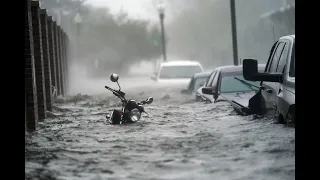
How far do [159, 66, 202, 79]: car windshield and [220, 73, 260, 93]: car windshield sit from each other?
24.3ft

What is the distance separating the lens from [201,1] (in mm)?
39375

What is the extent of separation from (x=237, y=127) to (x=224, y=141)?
1.10 m

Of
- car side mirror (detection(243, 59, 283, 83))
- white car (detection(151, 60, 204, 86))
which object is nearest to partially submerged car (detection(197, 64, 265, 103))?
car side mirror (detection(243, 59, 283, 83))

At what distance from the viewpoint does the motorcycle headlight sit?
8719mm

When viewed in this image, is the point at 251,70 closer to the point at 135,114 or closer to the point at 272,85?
the point at 272,85

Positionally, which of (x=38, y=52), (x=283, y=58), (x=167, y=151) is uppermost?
(x=38, y=52)

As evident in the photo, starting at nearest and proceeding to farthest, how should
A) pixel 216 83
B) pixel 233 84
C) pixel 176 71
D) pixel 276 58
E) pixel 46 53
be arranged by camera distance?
1. pixel 276 58
2. pixel 233 84
3. pixel 216 83
4. pixel 46 53
5. pixel 176 71

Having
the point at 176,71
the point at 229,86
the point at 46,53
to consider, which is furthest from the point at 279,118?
the point at 176,71

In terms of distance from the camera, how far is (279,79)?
21.2 ft

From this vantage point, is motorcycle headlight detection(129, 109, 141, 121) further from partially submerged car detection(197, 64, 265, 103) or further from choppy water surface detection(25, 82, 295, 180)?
partially submerged car detection(197, 64, 265, 103)

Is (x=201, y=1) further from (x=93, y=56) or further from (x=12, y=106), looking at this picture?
(x=12, y=106)

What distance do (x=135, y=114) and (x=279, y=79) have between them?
291cm

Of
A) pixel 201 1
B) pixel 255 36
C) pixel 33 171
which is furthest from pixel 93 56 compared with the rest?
pixel 33 171
